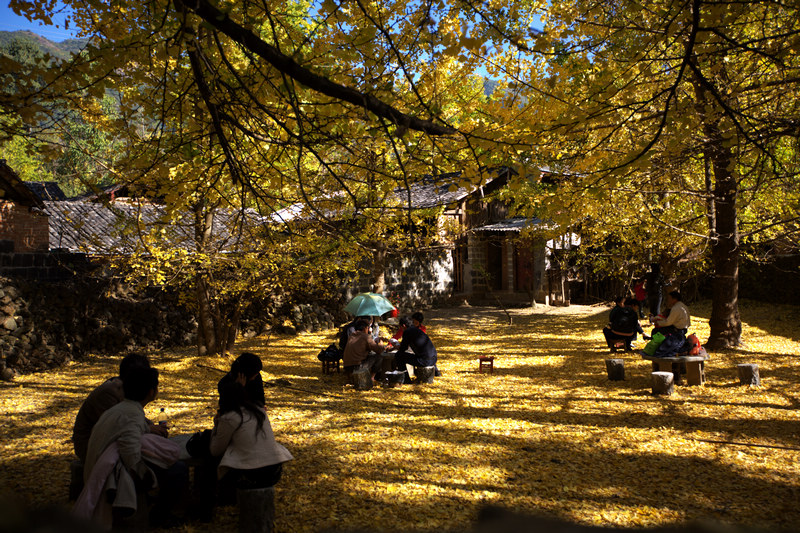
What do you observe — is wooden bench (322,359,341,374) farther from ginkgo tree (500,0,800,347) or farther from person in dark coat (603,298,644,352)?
person in dark coat (603,298,644,352)

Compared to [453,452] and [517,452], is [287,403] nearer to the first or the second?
[453,452]

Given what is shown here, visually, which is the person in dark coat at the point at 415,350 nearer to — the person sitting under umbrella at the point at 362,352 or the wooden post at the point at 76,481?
the person sitting under umbrella at the point at 362,352

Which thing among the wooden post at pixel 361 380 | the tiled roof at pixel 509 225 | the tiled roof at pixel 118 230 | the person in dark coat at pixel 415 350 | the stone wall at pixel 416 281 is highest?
the tiled roof at pixel 509 225

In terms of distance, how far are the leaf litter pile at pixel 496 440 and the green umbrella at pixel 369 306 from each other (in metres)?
1.36

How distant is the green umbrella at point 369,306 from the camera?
9.73m

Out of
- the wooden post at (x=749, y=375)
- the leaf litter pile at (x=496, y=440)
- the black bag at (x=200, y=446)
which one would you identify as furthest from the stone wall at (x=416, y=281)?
the black bag at (x=200, y=446)

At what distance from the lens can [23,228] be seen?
10094 millimetres

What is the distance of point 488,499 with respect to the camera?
4.33 m

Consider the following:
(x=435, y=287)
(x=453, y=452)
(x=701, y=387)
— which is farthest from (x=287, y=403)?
(x=435, y=287)

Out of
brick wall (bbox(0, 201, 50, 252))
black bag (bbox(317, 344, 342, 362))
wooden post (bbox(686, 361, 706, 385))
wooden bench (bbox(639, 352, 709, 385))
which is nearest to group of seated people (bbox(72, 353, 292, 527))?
black bag (bbox(317, 344, 342, 362))

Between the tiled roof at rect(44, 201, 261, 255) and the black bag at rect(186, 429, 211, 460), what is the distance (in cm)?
323

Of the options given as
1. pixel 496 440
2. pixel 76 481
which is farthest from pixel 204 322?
pixel 496 440

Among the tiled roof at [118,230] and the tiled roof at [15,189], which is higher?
the tiled roof at [15,189]

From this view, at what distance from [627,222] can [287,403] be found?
299 inches
